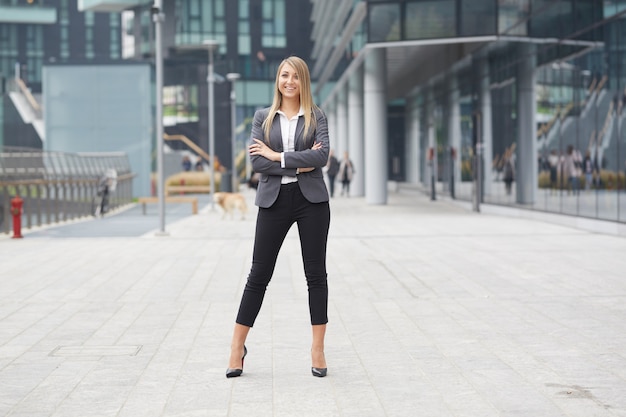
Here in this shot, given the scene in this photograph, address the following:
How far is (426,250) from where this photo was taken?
1523 cm

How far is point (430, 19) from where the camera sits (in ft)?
88.2

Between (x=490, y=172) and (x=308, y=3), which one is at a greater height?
(x=308, y=3)

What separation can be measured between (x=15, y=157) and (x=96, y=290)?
11651mm

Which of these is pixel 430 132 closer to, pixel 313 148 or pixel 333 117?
pixel 333 117

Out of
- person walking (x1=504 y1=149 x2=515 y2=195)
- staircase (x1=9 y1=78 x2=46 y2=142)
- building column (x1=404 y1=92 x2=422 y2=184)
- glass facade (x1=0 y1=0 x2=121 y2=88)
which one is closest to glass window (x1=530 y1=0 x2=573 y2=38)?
person walking (x1=504 y1=149 x2=515 y2=195)

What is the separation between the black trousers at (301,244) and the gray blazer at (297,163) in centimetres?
6

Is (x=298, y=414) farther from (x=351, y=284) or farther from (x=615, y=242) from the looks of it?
(x=615, y=242)

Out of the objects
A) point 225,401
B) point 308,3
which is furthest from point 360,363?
point 308,3

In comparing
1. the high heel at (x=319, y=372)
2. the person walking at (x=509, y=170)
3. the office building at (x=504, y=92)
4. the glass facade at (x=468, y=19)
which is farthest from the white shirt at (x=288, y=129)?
the person walking at (x=509, y=170)

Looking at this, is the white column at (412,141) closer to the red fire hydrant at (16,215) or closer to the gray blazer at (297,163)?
the red fire hydrant at (16,215)

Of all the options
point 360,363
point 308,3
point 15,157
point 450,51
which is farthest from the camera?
point 308,3

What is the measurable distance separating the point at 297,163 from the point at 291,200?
0.24 meters

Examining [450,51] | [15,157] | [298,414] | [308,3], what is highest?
[308,3]

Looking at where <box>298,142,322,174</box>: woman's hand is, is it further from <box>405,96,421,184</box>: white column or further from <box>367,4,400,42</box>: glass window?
<box>405,96,421,184</box>: white column
